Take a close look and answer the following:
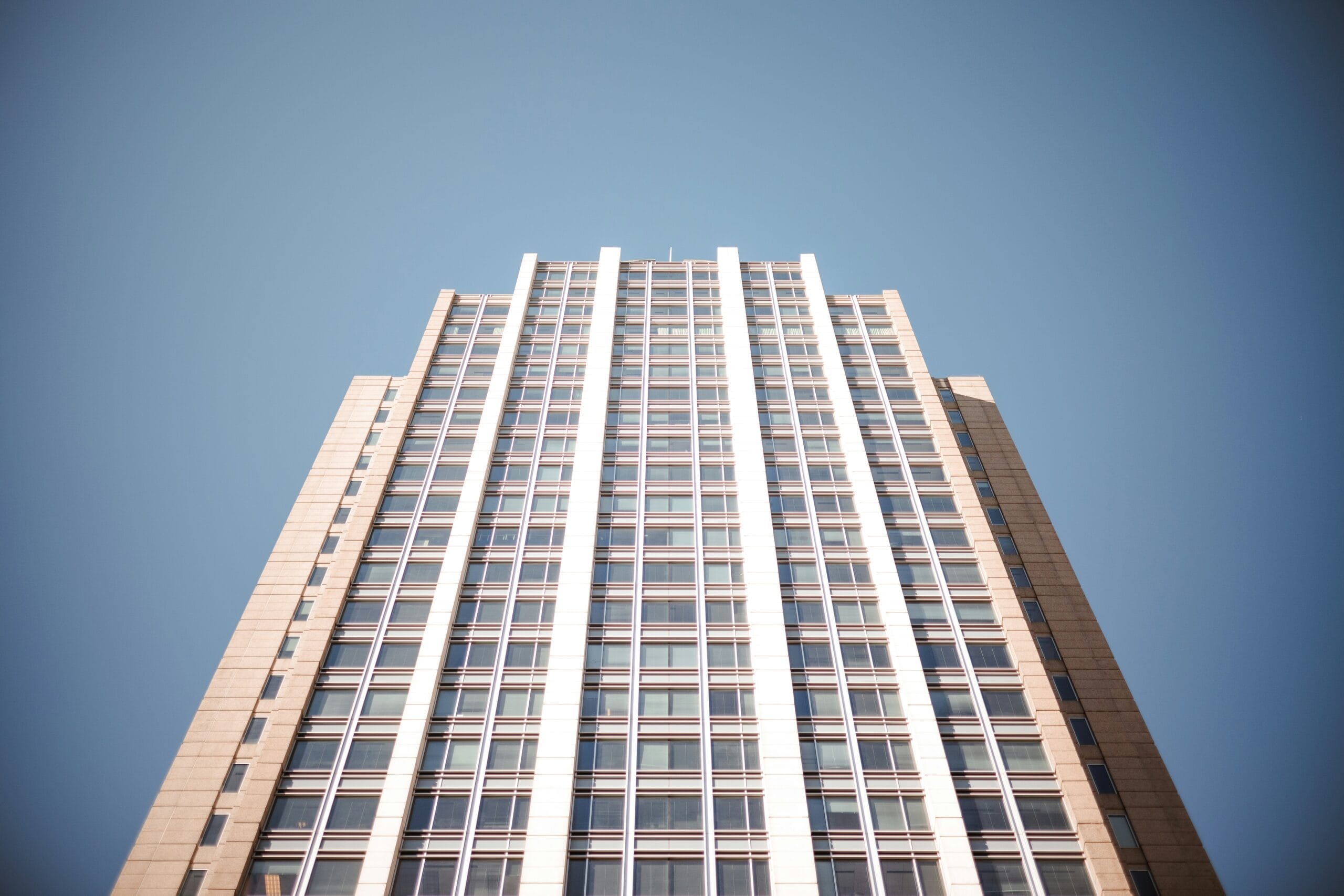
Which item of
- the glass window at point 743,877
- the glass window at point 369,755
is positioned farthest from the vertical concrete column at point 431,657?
the glass window at point 743,877

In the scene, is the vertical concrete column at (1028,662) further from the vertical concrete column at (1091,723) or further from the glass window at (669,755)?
the glass window at (669,755)

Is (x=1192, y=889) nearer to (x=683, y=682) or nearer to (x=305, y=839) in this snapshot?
(x=683, y=682)

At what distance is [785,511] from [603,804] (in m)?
23.3

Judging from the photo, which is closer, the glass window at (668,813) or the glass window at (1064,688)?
the glass window at (668,813)

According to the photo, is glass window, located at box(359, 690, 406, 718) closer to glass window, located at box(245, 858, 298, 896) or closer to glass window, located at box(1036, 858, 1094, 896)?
glass window, located at box(245, 858, 298, 896)

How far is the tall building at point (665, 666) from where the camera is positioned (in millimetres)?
41281

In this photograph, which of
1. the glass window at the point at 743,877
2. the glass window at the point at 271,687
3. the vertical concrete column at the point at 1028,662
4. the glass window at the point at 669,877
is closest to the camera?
the glass window at the point at 743,877

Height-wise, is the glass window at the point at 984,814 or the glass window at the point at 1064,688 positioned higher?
the glass window at the point at 1064,688

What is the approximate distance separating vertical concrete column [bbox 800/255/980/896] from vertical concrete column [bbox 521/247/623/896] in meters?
15.2

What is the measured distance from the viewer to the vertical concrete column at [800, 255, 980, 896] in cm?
4125

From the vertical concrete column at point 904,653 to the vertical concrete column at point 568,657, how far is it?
15.2 m

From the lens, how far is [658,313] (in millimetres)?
78500

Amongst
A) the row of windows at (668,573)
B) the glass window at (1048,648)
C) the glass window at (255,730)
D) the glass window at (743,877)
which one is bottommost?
the glass window at (743,877)

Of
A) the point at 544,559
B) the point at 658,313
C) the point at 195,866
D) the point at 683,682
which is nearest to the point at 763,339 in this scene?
the point at 658,313
